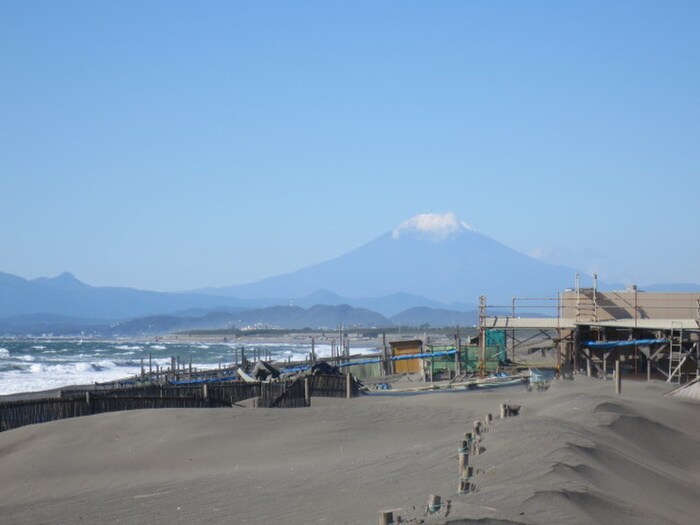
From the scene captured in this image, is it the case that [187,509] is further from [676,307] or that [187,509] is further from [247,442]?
[676,307]

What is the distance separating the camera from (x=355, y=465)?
1531 centimetres

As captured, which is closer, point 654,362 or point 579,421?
point 579,421

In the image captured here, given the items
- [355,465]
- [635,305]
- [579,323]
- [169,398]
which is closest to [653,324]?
[635,305]

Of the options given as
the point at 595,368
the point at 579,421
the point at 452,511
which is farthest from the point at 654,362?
the point at 452,511

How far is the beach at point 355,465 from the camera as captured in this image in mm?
11328

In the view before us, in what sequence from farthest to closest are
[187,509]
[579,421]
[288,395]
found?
[288,395] < [579,421] < [187,509]

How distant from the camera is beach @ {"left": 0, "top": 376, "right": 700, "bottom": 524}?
11328 mm

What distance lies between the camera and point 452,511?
9633 millimetres

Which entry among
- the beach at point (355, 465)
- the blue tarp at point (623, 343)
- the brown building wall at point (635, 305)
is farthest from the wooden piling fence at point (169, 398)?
the brown building wall at point (635, 305)

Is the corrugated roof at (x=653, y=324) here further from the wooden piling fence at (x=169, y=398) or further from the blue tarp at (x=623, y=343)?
the wooden piling fence at (x=169, y=398)

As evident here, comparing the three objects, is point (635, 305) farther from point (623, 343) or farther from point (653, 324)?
point (623, 343)

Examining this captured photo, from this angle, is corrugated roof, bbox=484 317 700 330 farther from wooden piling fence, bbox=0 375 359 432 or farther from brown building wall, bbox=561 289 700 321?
wooden piling fence, bbox=0 375 359 432

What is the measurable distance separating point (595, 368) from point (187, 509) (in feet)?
94.3

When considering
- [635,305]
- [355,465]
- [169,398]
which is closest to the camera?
[355,465]
